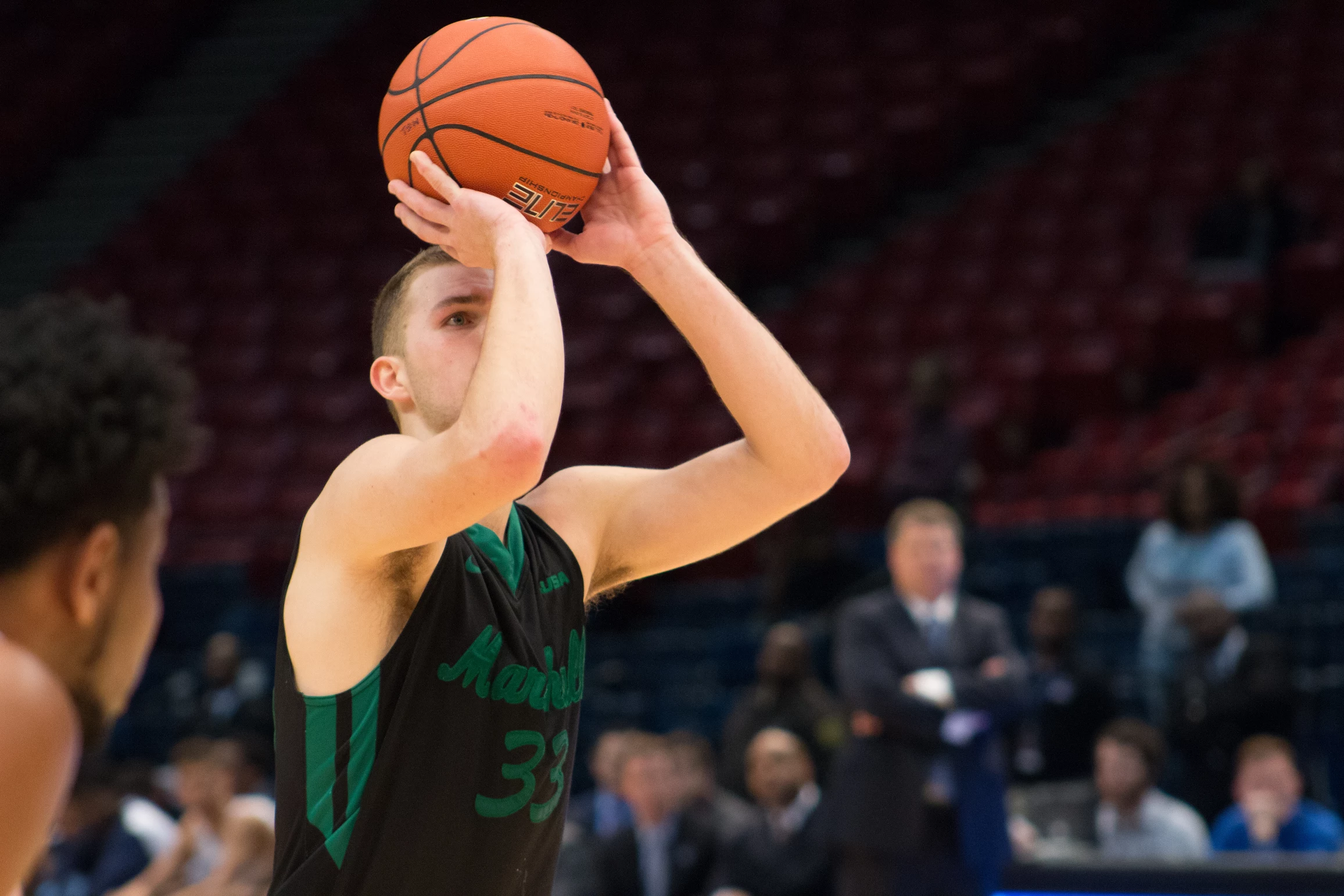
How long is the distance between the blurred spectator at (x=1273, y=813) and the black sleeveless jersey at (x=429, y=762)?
15.6ft

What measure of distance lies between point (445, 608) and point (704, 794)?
210 inches

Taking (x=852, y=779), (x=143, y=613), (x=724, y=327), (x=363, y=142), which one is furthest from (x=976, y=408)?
(x=143, y=613)

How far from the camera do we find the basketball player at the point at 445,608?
2215 mm

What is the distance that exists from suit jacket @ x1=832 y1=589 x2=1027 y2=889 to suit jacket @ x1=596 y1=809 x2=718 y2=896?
1.06 m

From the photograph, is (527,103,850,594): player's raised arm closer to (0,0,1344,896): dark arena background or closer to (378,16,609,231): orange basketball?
(378,16,609,231): orange basketball

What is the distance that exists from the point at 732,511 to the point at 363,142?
1438 centimetres

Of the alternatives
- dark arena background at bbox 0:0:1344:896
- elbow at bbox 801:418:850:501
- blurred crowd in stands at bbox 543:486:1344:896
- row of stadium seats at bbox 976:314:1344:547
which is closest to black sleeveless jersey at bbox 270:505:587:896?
elbow at bbox 801:418:850:501

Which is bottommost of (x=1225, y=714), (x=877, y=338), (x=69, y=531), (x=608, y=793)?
(x=69, y=531)

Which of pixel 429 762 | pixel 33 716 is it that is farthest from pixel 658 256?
pixel 33 716

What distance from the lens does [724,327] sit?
2684mm

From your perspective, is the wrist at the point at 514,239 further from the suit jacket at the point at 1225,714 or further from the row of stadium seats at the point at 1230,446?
the row of stadium seats at the point at 1230,446

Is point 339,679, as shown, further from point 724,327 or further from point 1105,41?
point 1105,41

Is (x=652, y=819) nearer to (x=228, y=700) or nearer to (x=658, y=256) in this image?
(x=228, y=700)

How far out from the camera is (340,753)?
2301 mm
